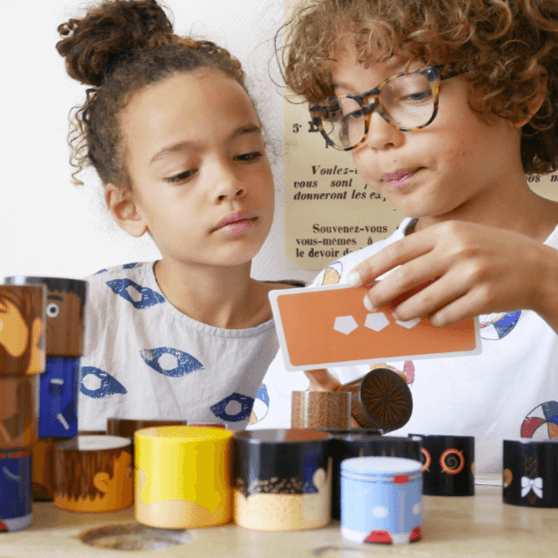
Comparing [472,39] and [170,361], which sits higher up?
[472,39]

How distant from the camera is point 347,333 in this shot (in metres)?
0.73

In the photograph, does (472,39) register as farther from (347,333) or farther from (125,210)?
(125,210)

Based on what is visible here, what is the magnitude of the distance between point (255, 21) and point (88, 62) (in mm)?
406

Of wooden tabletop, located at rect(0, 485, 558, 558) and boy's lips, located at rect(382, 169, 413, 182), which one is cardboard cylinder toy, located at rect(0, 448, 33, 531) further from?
boy's lips, located at rect(382, 169, 413, 182)

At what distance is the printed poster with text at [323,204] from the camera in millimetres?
1471

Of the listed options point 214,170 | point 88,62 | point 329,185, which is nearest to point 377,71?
point 214,170

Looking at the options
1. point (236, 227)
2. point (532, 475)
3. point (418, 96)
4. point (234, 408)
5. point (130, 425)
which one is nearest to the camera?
point (532, 475)

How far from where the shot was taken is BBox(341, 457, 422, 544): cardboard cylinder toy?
558 mm

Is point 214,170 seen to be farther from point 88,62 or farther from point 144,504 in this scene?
point 144,504

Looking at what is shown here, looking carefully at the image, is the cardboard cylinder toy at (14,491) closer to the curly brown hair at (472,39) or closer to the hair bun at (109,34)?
the curly brown hair at (472,39)

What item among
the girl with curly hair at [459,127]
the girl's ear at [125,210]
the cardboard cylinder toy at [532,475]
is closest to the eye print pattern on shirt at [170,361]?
the girl's ear at [125,210]

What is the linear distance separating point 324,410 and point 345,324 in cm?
11

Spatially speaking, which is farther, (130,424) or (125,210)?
(125,210)

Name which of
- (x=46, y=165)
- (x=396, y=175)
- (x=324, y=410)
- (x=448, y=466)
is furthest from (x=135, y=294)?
(x=448, y=466)
